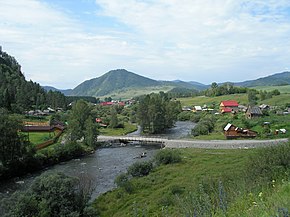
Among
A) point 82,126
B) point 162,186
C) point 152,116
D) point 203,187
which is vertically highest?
point 203,187

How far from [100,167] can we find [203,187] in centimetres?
2919

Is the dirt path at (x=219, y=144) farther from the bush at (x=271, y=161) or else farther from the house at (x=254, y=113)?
the bush at (x=271, y=161)

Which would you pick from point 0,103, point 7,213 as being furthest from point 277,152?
point 0,103

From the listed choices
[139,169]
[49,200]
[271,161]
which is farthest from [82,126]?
[271,161]

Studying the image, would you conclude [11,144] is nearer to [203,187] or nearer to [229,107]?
[203,187]

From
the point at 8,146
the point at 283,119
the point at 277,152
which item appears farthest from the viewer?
the point at 283,119

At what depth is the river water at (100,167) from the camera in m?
36.1

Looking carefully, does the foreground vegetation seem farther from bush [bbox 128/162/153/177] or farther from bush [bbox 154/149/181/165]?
bush [bbox 128/162/153/177]

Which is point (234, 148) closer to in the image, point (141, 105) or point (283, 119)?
point (283, 119)

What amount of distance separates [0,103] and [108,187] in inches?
2548

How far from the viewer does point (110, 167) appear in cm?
4541

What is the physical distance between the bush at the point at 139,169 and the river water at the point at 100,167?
2788 millimetres

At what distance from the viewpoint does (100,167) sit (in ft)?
149

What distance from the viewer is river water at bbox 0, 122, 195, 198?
3609 centimetres
